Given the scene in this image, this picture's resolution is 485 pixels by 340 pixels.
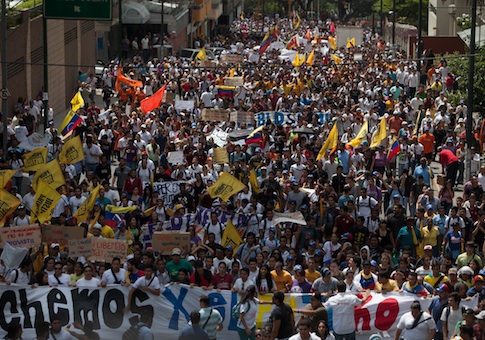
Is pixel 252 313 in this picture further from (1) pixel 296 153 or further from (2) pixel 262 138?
(2) pixel 262 138

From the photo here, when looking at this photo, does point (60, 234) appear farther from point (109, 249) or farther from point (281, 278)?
point (281, 278)

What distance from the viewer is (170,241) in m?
17.4

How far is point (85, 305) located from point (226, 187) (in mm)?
5618

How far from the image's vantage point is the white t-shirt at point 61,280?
15664mm

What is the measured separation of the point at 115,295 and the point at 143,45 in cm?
4339

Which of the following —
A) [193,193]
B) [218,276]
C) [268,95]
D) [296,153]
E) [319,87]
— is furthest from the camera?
[319,87]

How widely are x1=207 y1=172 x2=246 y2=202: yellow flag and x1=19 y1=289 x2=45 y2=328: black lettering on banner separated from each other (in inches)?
229

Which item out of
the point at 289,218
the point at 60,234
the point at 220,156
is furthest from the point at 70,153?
the point at 60,234

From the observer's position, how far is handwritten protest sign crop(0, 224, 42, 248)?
17.0 meters

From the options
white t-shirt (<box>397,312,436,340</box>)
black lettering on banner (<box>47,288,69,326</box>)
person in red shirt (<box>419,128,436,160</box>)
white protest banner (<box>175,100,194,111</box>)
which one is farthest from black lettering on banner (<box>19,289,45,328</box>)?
white protest banner (<box>175,100,194,111</box>)

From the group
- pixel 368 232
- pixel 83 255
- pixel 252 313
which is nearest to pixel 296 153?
pixel 368 232

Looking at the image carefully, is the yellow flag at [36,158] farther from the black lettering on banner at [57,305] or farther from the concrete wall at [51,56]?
the concrete wall at [51,56]

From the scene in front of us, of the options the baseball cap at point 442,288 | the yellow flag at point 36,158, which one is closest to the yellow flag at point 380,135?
the yellow flag at point 36,158

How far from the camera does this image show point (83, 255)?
16.9 m
